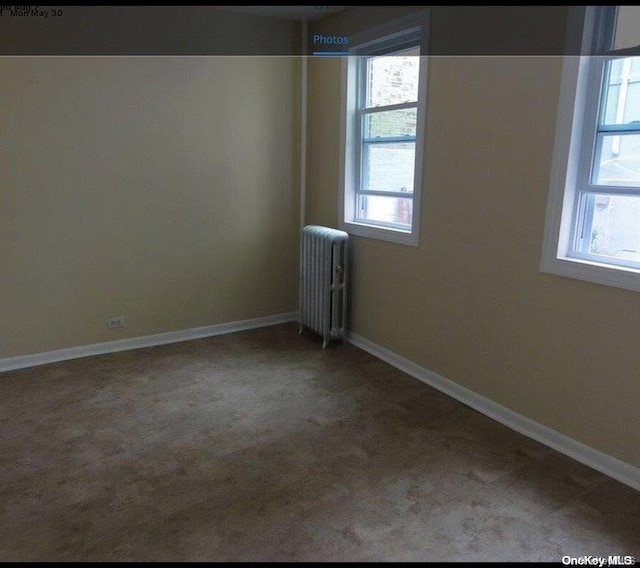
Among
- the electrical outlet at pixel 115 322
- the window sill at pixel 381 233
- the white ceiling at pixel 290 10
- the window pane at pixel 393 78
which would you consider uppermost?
the white ceiling at pixel 290 10

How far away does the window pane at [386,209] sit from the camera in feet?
12.1

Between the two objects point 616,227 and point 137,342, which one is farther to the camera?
point 137,342

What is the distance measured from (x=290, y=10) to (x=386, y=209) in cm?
167

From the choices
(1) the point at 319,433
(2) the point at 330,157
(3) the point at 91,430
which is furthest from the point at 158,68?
(1) the point at 319,433

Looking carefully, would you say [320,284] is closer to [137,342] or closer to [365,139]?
[365,139]

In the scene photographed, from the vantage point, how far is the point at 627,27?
2312 millimetres

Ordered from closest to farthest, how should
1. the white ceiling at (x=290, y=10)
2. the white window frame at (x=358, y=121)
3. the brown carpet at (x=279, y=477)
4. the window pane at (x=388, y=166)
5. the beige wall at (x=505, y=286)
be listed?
the brown carpet at (x=279, y=477) → the beige wall at (x=505, y=286) → the white window frame at (x=358, y=121) → the window pane at (x=388, y=166) → the white ceiling at (x=290, y=10)

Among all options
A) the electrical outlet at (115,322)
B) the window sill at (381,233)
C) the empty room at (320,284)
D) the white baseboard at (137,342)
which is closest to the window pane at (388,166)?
the empty room at (320,284)

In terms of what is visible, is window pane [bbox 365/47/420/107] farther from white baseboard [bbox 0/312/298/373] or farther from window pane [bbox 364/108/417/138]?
white baseboard [bbox 0/312/298/373]

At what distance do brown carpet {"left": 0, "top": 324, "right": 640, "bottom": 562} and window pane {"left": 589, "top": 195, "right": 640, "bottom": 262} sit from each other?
41.8 inches

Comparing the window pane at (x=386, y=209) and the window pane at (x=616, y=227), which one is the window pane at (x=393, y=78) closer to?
the window pane at (x=386, y=209)

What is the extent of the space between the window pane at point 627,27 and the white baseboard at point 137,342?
10.7 ft

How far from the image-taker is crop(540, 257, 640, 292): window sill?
2303 mm

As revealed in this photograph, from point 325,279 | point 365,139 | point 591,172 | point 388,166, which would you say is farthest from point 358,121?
point 591,172
